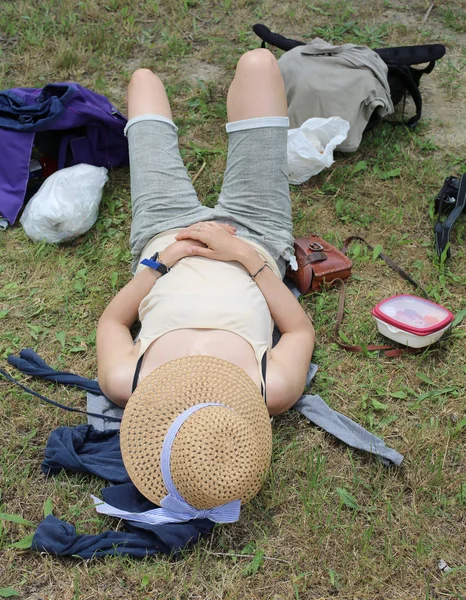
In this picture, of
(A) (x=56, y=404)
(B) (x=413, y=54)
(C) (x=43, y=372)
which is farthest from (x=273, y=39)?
(A) (x=56, y=404)

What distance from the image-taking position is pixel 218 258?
10.5 ft

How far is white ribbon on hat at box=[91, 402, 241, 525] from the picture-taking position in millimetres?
2275

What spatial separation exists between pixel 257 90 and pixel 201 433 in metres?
2.13

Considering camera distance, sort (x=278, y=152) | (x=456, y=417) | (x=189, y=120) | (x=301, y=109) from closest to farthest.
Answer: (x=456, y=417) < (x=278, y=152) < (x=301, y=109) < (x=189, y=120)

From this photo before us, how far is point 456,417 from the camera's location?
309 centimetres

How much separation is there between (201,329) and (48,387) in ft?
2.96

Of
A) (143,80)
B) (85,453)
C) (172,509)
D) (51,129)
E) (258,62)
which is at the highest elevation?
(258,62)

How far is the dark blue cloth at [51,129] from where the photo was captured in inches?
155

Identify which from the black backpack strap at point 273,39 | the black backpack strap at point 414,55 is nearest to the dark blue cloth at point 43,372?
the black backpack strap at point 273,39

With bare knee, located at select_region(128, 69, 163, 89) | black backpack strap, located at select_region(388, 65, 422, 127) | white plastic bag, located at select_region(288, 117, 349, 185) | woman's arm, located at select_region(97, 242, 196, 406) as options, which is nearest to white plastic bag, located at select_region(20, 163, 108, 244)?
bare knee, located at select_region(128, 69, 163, 89)

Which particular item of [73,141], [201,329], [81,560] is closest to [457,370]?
[201,329]

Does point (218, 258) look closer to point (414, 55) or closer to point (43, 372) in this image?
point (43, 372)

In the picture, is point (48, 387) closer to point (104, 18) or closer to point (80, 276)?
point (80, 276)

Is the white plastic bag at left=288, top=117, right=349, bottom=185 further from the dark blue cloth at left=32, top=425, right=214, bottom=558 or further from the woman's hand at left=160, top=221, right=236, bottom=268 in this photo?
the dark blue cloth at left=32, top=425, right=214, bottom=558
